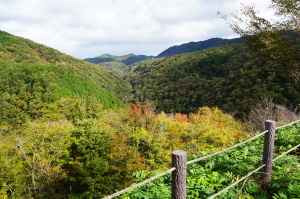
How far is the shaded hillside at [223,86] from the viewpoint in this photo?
4178 cm

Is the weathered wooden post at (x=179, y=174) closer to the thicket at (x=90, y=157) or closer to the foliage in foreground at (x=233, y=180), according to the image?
the foliage in foreground at (x=233, y=180)

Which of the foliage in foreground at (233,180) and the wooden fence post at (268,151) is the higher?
the wooden fence post at (268,151)

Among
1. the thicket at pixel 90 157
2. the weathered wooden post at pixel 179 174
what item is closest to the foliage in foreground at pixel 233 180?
the weathered wooden post at pixel 179 174

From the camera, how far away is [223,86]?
6675 centimetres

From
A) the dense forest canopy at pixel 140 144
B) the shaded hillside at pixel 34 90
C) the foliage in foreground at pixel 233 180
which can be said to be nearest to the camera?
the foliage in foreground at pixel 233 180

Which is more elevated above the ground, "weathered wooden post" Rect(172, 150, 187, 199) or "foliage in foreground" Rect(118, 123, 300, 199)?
"weathered wooden post" Rect(172, 150, 187, 199)

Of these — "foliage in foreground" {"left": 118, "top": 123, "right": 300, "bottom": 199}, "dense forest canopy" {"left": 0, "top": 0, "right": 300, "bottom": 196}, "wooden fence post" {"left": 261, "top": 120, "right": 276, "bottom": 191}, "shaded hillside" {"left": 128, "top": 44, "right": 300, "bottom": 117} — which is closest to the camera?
"foliage in foreground" {"left": 118, "top": 123, "right": 300, "bottom": 199}

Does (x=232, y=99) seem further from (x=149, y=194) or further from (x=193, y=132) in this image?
(x=149, y=194)

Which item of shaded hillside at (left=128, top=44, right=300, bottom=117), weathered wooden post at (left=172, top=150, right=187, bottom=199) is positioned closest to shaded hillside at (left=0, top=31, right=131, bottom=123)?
shaded hillside at (left=128, top=44, right=300, bottom=117)

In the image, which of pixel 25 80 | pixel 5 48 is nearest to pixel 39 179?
pixel 25 80

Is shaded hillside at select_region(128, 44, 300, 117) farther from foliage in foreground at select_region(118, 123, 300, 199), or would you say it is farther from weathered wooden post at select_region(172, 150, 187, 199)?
weathered wooden post at select_region(172, 150, 187, 199)

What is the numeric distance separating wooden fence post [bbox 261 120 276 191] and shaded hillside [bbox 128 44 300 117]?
6.50 m

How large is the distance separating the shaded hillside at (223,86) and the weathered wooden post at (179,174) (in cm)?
815

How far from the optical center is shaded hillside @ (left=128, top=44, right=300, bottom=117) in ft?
137
